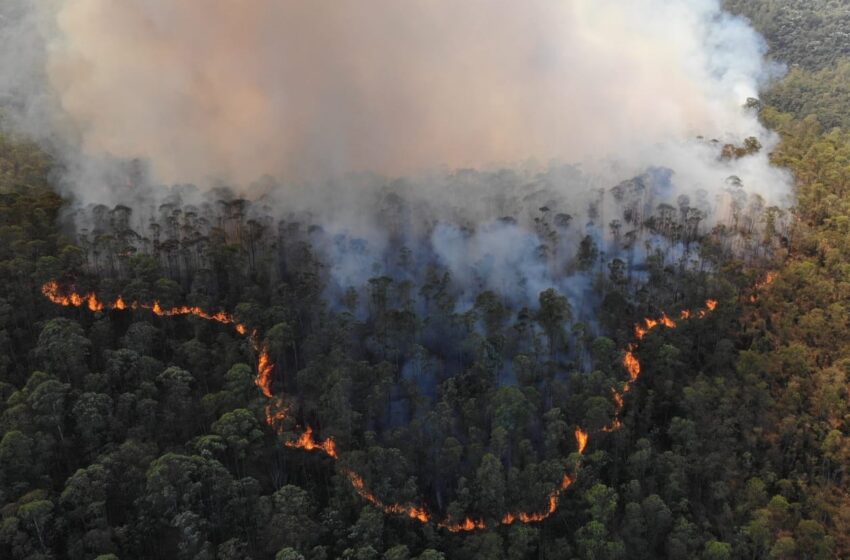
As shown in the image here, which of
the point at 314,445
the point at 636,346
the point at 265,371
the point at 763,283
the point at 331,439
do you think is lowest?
the point at 331,439

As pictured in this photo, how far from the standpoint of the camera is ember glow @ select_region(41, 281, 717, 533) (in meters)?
48.3

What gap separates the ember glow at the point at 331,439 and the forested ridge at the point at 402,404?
19.5 inches

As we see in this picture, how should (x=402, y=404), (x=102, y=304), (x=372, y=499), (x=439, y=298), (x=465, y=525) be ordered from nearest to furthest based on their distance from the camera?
(x=372, y=499) → (x=465, y=525) → (x=402, y=404) → (x=102, y=304) → (x=439, y=298)

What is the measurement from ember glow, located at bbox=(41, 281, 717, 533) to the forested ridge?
496mm

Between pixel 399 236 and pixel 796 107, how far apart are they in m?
65.4

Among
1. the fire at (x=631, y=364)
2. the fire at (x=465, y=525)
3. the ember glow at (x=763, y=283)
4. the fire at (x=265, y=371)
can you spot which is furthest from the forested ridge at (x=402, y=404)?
the fire at (x=265, y=371)

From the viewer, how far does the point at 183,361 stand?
55.0 m

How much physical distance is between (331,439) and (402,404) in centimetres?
599

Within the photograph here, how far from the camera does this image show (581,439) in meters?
53.5

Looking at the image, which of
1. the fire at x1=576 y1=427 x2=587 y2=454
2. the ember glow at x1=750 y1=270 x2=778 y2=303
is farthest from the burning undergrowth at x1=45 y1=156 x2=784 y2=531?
the ember glow at x1=750 y1=270 x2=778 y2=303

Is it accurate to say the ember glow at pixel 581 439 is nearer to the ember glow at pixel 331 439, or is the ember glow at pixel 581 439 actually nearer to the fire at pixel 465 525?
the ember glow at pixel 331 439

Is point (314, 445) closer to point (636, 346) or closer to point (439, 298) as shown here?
point (439, 298)

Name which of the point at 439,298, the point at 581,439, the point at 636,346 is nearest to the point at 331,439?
the point at 581,439

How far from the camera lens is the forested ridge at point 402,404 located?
4444 cm
